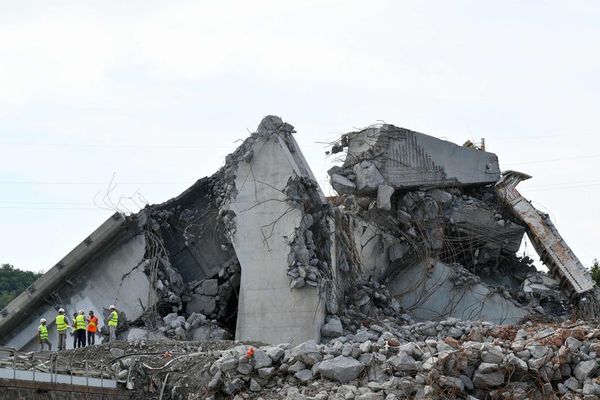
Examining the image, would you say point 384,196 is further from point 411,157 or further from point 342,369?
point 342,369

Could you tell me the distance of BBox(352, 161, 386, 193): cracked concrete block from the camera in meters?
22.8

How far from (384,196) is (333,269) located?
320 cm

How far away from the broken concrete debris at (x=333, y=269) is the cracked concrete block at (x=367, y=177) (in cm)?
2

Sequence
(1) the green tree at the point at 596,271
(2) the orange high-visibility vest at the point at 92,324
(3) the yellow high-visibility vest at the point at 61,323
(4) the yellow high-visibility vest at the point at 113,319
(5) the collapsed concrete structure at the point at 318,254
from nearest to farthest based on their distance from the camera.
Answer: (3) the yellow high-visibility vest at the point at 61,323 → (2) the orange high-visibility vest at the point at 92,324 → (4) the yellow high-visibility vest at the point at 113,319 → (5) the collapsed concrete structure at the point at 318,254 → (1) the green tree at the point at 596,271

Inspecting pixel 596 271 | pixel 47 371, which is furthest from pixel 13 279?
pixel 47 371

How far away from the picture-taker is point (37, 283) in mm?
20938

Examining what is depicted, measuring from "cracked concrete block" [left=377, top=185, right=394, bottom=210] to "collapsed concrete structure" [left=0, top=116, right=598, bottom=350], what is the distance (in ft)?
Answer: 0.08

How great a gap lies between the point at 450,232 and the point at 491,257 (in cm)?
130

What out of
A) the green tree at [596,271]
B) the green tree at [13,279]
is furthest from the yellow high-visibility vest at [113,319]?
the green tree at [13,279]

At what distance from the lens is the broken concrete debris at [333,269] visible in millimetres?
14805

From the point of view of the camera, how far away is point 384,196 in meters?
22.9

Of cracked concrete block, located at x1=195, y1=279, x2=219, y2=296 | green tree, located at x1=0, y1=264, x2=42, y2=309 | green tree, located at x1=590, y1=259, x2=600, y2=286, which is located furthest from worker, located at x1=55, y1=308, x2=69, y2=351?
green tree, located at x1=0, y1=264, x2=42, y2=309

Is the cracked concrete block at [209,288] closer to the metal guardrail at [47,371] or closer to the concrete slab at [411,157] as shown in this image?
the concrete slab at [411,157]

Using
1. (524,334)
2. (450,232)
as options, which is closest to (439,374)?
(524,334)
